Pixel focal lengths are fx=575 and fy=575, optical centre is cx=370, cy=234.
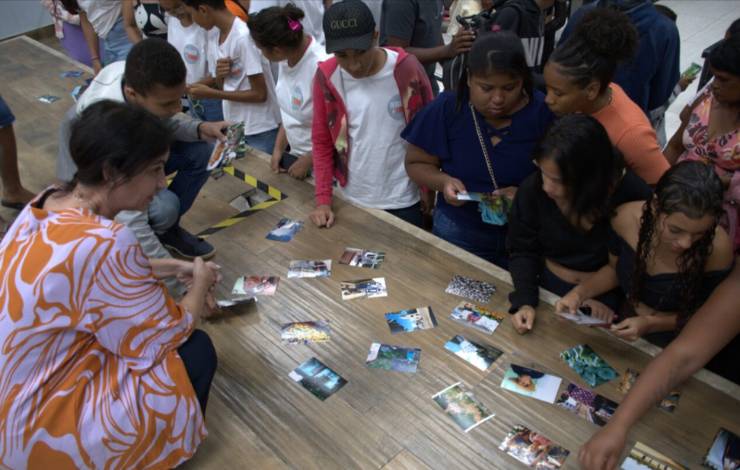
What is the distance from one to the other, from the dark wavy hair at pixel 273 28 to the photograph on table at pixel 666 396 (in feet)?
7.18

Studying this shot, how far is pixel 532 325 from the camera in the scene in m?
2.25

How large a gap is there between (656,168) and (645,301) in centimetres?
52

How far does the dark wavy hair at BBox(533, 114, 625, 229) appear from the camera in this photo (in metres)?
1.92

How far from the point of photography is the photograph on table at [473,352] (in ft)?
7.04

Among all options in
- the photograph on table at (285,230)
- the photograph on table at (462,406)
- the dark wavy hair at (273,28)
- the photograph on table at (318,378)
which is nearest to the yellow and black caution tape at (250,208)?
the photograph on table at (285,230)

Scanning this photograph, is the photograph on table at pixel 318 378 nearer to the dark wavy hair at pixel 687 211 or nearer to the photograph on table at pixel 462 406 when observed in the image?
the photograph on table at pixel 462 406

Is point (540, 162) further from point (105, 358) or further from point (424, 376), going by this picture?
point (105, 358)

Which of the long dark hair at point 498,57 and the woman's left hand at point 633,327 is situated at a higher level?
the long dark hair at point 498,57

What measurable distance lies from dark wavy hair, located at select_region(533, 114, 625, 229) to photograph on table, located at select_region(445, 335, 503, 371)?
0.62m

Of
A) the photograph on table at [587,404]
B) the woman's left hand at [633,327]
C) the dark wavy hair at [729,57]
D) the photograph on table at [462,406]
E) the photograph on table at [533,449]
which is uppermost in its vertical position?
the dark wavy hair at [729,57]

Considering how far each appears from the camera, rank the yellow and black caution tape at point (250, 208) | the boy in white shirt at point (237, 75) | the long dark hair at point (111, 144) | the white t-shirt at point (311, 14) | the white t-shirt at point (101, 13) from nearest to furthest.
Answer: the long dark hair at point (111, 144) → the yellow and black caution tape at point (250, 208) → the boy in white shirt at point (237, 75) → the white t-shirt at point (311, 14) → the white t-shirt at point (101, 13)

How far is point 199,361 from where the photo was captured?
1.86m

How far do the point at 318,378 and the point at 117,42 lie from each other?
3974 mm

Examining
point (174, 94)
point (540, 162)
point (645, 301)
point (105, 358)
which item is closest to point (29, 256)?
point (105, 358)
